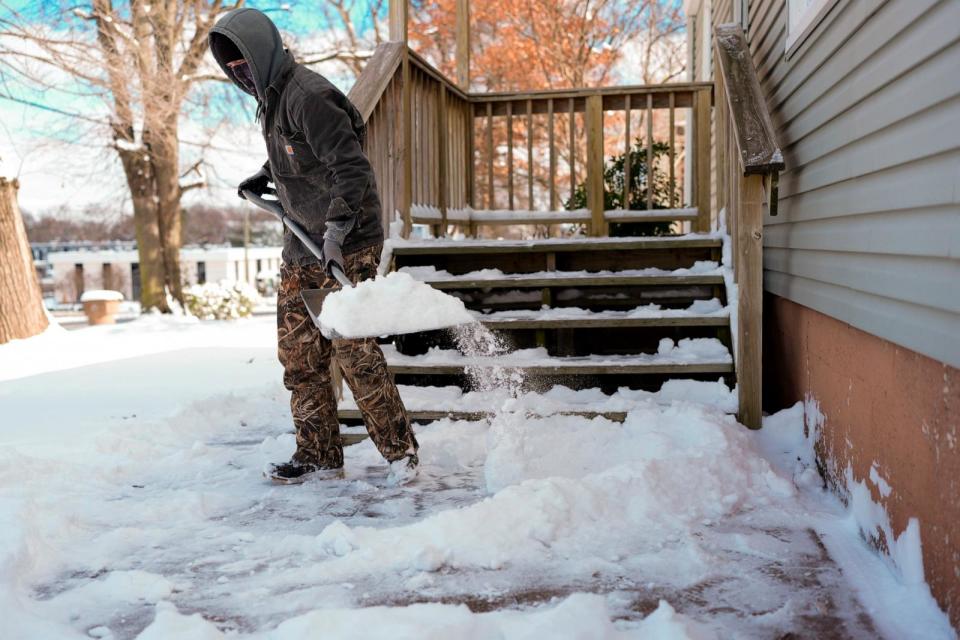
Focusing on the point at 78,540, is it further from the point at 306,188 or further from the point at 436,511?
the point at 306,188

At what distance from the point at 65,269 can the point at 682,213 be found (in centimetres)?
3044

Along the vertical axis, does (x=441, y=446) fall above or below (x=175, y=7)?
below

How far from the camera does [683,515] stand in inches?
111

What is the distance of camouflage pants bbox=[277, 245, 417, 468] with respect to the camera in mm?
3398

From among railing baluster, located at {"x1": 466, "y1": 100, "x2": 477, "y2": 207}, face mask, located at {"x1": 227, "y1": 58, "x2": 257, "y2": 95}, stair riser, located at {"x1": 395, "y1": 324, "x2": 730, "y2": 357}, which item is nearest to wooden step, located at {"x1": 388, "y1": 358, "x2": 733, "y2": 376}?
stair riser, located at {"x1": 395, "y1": 324, "x2": 730, "y2": 357}

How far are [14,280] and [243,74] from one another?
836 cm

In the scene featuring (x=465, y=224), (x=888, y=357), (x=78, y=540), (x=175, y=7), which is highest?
(x=175, y=7)

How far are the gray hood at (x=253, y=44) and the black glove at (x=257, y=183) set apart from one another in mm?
420

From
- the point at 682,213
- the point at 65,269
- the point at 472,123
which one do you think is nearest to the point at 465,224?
the point at 472,123

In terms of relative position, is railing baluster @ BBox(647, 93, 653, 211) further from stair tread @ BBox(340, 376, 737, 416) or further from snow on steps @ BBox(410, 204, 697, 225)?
stair tread @ BBox(340, 376, 737, 416)

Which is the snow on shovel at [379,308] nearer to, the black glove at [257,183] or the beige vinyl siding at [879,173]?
the black glove at [257,183]

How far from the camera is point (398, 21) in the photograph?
5129 millimetres

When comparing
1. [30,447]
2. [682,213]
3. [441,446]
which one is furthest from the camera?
[682,213]

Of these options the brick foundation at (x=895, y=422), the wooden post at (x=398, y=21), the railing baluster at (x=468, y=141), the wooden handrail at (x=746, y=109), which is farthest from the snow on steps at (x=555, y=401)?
the railing baluster at (x=468, y=141)
